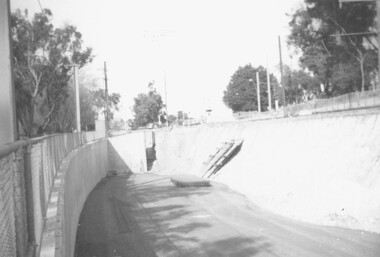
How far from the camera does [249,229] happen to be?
1472cm

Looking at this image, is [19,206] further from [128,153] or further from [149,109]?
[149,109]

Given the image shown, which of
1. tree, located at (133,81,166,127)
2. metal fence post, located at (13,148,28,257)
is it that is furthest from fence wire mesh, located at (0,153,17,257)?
tree, located at (133,81,166,127)

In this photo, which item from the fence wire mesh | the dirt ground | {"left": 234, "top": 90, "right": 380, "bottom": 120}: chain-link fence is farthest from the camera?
{"left": 234, "top": 90, "right": 380, "bottom": 120}: chain-link fence

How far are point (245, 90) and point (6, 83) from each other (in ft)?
369

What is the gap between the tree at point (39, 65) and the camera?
43.6m

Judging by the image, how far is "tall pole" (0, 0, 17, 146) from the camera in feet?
17.5

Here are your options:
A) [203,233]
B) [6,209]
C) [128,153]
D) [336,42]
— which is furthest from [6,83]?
[336,42]

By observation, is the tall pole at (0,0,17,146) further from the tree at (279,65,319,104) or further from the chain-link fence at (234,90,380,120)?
the tree at (279,65,319,104)

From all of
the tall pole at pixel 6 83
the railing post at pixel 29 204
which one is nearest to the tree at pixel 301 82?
the tall pole at pixel 6 83

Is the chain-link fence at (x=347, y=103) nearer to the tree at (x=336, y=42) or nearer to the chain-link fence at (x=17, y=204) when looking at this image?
the tree at (x=336, y=42)

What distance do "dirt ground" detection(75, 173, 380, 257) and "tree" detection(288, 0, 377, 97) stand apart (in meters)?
39.1

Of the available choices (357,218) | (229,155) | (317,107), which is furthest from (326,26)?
(357,218)

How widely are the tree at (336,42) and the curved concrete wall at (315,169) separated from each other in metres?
29.5

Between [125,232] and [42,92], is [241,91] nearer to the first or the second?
[42,92]
